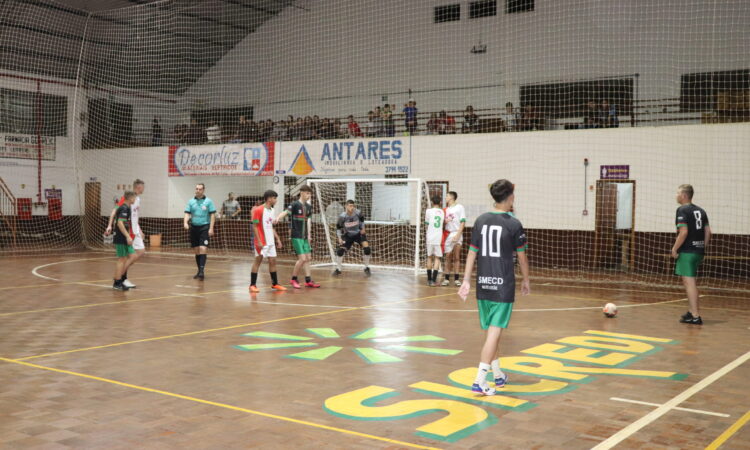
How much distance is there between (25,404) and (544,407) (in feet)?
13.6

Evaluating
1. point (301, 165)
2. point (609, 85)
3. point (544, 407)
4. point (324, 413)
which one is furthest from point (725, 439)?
point (301, 165)

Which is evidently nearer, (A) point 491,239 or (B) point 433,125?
(A) point 491,239

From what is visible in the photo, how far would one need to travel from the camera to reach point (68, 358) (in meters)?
7.36

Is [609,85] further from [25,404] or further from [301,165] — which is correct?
[25,404]

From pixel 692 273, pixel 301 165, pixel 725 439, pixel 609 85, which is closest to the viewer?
pixel 725 439

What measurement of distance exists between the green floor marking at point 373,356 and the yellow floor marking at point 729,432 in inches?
Answer: 129

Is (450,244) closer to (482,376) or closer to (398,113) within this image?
(482,376)

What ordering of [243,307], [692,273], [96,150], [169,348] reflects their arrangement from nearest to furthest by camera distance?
[169,348], [692,273], [243,307], [96,150]

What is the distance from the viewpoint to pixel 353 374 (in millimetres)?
6723

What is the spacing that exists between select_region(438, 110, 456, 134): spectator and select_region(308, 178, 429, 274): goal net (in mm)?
1906

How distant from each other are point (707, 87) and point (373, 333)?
16146 mm

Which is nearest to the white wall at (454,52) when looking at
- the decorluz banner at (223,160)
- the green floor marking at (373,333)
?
the decorluz banner at (223,160)

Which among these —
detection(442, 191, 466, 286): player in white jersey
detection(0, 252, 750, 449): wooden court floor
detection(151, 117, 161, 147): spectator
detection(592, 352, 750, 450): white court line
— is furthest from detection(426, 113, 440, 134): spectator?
detection(592, 352, 750, 450): white court line


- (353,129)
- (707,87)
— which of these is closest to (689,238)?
(707,87)
